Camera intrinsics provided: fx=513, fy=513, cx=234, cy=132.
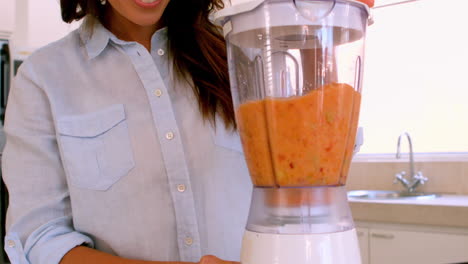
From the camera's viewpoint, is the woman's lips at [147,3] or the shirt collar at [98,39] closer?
the woman's lips at [147,3]

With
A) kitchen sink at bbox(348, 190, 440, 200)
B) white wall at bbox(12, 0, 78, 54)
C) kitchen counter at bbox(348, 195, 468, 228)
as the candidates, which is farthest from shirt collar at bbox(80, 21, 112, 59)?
white wall at bbox(12, 0, 78, 54)

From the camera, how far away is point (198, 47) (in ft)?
2.80

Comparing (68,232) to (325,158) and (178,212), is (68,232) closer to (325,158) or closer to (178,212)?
(178,212)

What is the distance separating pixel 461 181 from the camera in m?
2.20

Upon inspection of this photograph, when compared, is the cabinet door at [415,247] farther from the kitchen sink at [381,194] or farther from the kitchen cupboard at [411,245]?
the kitchen sink at [381,194]

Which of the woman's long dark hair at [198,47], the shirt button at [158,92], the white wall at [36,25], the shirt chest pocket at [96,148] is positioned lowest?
the shirt chest pocket at [96,148]

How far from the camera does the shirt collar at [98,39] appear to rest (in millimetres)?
831

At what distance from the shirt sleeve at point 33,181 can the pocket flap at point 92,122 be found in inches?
1.1

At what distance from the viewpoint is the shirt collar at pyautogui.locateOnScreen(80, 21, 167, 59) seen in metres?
0.83

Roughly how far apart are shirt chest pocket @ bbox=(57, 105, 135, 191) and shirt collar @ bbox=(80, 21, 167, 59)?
0.10m

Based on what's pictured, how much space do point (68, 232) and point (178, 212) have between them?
0.17m

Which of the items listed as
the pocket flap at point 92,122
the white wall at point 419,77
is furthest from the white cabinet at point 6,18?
the pocket flap at point 92,122

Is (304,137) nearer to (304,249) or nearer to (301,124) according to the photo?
(301,124)

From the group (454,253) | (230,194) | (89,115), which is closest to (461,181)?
(454,253)
